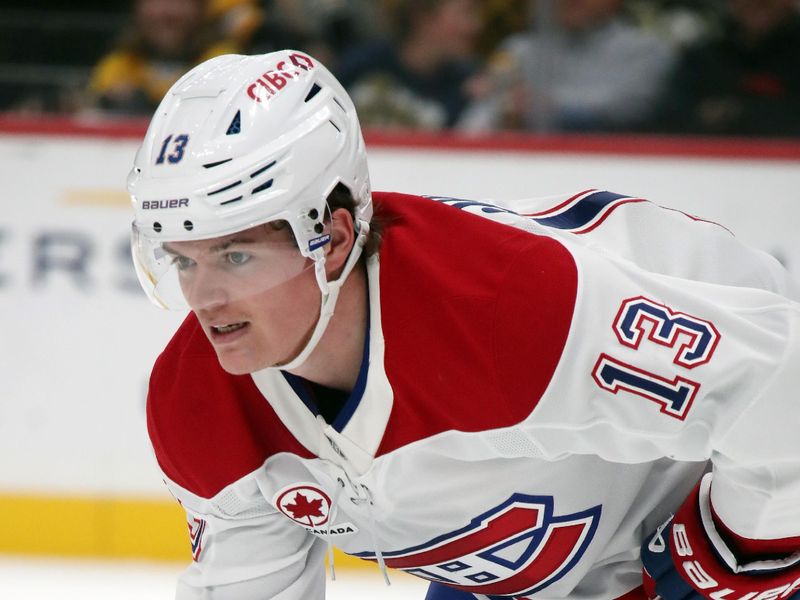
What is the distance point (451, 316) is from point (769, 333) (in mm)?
437

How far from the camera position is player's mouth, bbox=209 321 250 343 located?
1789 millimetres

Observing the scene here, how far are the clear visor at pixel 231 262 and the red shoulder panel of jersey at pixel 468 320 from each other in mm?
152

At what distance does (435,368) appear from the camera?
5.91ft

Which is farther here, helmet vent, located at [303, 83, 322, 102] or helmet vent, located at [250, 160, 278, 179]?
helmet vent, located at [303, 83, 322, 102]

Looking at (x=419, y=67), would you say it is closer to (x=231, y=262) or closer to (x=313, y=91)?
(x=313, y=91)

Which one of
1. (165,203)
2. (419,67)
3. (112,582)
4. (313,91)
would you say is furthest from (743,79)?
(165,203)

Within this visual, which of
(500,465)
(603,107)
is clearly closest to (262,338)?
(500,465)

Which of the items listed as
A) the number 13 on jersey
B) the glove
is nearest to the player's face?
the number 13 on jersey

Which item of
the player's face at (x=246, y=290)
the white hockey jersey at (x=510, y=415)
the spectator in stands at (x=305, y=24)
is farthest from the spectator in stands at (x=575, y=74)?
the player's face at (x=246, y=290)

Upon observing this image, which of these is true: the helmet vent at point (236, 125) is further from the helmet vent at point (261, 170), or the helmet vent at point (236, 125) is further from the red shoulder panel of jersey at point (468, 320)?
the red shoulder panel of jersey at point (468, 320)

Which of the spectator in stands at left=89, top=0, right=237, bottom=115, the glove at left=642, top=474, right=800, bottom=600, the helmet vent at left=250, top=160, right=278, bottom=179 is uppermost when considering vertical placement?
the helmet vent at left=250, top=160, right=278, bottom=179

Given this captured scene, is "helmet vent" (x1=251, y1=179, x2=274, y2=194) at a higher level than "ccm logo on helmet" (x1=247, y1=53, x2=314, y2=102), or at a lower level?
lower

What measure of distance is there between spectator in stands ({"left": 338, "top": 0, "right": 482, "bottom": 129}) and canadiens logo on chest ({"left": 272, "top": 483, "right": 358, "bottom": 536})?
2.31 meters

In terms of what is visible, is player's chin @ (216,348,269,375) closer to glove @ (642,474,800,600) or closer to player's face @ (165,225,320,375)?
player's face @ (165,225,320,375)
